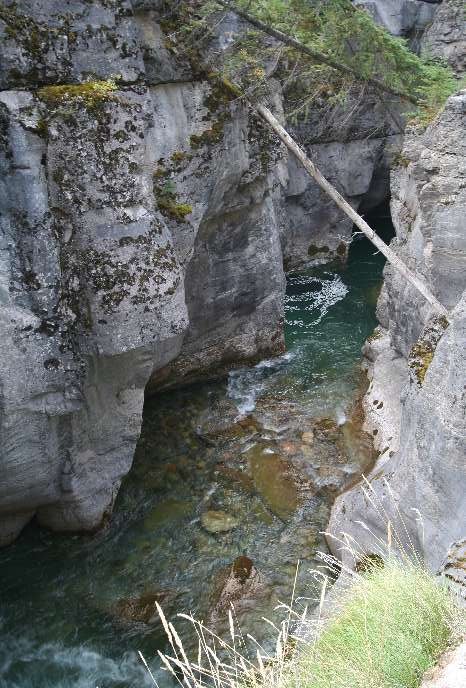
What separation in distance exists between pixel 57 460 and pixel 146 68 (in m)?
5.72

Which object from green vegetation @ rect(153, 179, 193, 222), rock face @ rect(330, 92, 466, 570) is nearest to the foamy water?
rock face @ rect(330, 92, 466, 570)

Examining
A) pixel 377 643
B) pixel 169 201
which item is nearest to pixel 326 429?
pixel 169 201

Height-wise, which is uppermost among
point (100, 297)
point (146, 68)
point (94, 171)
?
point (146, 68)

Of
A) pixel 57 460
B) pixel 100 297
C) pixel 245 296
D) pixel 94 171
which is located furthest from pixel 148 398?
pixel 94 171

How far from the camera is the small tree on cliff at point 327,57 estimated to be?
29.7ft

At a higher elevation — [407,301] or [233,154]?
[233,154]

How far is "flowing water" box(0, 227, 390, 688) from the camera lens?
26.0 feet

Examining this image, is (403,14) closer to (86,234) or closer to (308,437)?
(308,437)

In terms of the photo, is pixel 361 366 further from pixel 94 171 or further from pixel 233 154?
pixel 94 171

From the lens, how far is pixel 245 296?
13.2 metres

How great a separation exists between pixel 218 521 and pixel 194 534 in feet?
1.43

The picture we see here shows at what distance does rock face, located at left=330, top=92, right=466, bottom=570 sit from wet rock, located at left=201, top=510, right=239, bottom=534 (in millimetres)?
1593

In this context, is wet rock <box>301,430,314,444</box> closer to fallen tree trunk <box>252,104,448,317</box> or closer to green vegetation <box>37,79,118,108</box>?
fallen tree trunk <box>252,104,448,317</box>

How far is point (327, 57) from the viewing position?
391 inches
